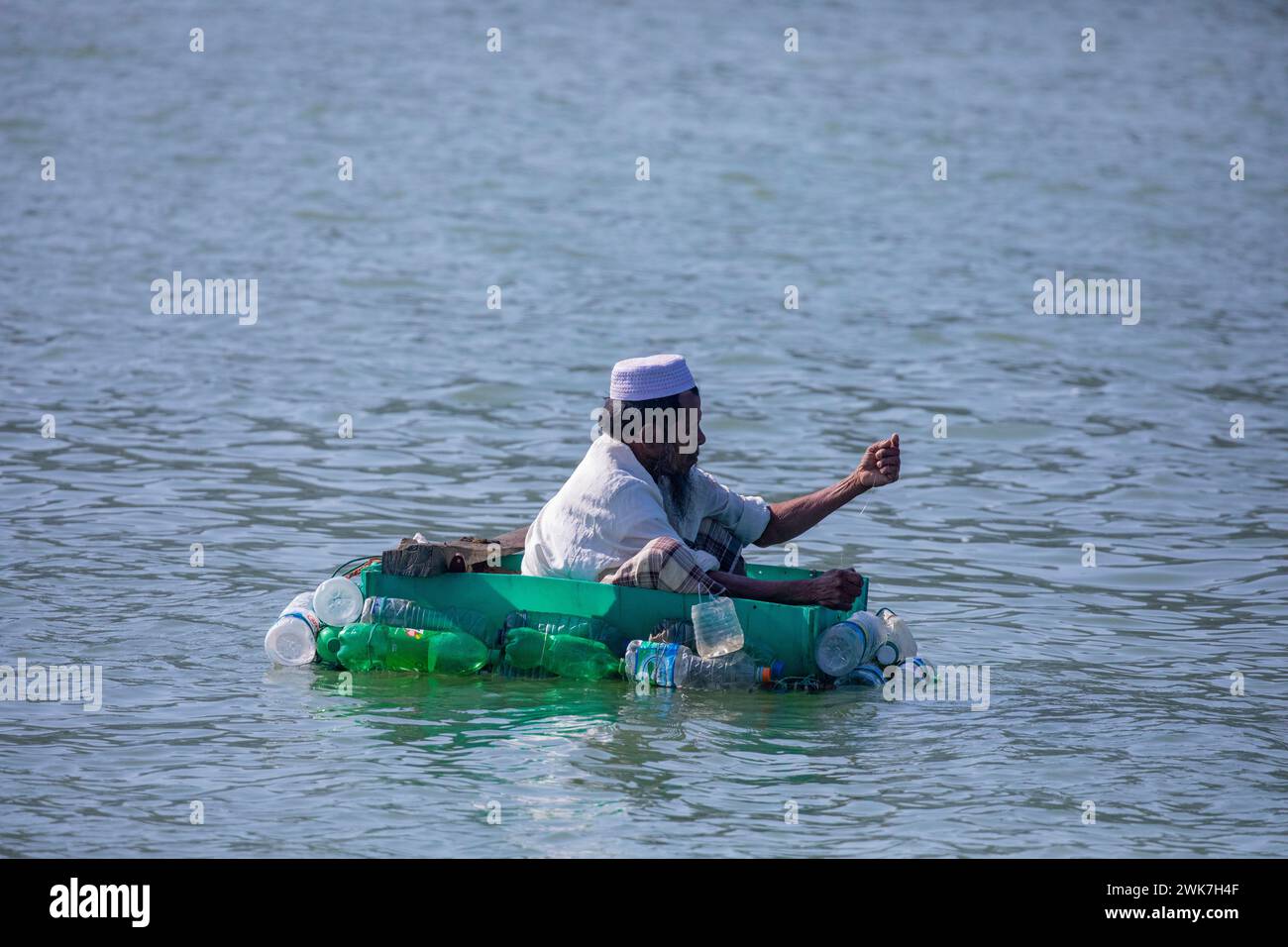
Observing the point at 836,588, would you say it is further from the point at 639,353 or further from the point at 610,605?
the point at 639,353

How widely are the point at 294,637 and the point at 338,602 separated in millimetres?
259

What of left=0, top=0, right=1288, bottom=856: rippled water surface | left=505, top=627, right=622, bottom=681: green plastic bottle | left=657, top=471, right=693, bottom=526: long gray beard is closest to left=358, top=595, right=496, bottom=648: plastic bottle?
left=505, top=627, right=622, bottom=681: green plastic bottle


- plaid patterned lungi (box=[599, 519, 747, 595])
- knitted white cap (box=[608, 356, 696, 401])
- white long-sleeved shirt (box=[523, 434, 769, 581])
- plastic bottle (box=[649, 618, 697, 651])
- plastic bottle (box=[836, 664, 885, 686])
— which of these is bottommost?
plastic bottle (box=[836, 664, 885, 686])

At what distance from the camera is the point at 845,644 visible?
787 centimetres

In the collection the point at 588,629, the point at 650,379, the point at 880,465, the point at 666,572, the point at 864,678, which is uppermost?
the point at 650,379

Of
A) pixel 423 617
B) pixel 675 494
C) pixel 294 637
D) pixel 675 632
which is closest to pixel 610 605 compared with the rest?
pixel 675 632

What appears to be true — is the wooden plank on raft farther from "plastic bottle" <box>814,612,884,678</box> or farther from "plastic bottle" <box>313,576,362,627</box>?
"plastic bottle" <box>814,612,884,678</box>

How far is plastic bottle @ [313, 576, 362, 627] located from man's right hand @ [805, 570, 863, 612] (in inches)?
79.9

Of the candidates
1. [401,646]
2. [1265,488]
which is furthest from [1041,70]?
[401,646]

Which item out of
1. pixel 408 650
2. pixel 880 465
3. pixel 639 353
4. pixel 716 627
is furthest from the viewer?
pixel 639 353

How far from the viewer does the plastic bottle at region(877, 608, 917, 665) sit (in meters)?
8.16

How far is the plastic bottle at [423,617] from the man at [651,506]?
1.14ft

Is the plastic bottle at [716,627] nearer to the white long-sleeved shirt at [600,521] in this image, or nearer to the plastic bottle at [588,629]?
the white long-sleeved shirt at [600,521]

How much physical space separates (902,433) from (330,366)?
5073 mm
